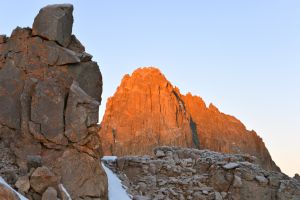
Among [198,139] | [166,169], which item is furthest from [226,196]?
[198,139]

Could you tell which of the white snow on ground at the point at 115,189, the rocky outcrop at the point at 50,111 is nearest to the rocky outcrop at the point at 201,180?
the white snow on ground at the point at 115,189

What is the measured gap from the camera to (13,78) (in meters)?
17.4

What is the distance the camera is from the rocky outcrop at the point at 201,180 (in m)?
21.3

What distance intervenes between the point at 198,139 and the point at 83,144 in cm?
5179

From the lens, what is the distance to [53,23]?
17.7m

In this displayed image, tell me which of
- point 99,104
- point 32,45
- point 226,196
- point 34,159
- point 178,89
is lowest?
point 226,196

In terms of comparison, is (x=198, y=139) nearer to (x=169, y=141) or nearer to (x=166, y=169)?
(x=169, y=141)

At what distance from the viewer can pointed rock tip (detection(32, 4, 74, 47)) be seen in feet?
58.0

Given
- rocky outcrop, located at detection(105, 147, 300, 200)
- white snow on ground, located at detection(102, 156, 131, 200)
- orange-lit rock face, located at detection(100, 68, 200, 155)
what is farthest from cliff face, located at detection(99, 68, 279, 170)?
white snow on ground, located at detection(102, 156, 131, 200)

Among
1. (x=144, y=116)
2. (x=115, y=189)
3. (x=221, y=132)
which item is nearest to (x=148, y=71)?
(x=144, y=116)

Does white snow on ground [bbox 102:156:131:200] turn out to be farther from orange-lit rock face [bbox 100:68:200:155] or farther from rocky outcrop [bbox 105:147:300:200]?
orange-lit rock face [bbox 100:68:200:155]

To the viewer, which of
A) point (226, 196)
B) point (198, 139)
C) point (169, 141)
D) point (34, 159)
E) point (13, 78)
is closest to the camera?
point (34, 159)

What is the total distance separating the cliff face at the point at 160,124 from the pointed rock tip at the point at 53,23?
145 ft

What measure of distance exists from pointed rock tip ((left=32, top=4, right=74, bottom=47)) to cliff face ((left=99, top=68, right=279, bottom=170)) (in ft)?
145
